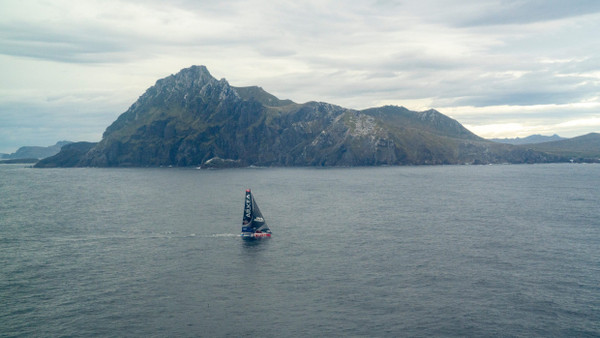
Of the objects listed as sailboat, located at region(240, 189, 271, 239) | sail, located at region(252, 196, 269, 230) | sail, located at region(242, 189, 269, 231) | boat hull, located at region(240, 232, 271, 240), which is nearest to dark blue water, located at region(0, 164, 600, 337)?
boat hull, located at region(240, 232, 271, 240)

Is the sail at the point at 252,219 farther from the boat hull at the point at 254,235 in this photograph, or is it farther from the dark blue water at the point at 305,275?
the dark blue water at the point at 305,275

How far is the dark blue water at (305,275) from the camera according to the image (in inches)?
2231

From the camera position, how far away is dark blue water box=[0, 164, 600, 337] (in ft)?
186

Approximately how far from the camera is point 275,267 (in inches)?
3204

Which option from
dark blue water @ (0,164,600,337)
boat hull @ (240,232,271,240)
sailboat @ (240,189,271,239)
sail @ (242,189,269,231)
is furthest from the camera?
sail @ (242,189,269,231)

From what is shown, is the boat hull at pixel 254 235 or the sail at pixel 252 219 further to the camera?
the sail at pixel 252 219

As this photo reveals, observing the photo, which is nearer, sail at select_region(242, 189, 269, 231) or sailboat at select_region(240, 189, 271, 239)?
sailboat at select_region(240, 189, 271, 239)

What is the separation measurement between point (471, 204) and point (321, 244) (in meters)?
88.9

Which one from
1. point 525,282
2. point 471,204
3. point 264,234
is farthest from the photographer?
point 471,204

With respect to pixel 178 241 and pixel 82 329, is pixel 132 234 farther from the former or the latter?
pixel 82 329

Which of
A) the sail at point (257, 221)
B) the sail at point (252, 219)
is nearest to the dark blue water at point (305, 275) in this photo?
the sail at point (252, 219)

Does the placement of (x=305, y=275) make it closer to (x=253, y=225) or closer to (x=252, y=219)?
(x=253, y=225)

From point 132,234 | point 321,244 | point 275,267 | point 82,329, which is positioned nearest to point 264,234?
point 321,244

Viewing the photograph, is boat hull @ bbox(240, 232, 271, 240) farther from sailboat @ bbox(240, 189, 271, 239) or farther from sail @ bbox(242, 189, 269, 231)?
sail @ bbox(242, 189, 269, 231)
